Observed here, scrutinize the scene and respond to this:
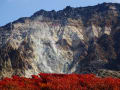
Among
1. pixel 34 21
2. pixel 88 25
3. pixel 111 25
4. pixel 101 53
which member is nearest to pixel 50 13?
pixel 34 21

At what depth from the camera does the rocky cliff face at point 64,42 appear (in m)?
57.3

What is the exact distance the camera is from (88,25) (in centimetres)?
7531

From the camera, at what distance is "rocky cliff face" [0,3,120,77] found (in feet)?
188

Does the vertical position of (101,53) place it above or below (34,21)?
below

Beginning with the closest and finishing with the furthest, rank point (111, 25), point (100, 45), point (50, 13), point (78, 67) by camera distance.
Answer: point (78, 67) < point (100, 45) < point (111, 25) < point (50, 13)

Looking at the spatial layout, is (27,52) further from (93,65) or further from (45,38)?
(93,65)

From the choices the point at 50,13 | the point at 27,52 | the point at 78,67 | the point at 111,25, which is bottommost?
the point at 78,67

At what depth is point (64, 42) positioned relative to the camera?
6906 cm

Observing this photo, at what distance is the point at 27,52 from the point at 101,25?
24.8 metres

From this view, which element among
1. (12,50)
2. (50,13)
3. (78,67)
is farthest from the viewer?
(50,13)

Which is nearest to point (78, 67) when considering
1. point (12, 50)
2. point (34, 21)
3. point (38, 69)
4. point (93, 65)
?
point (93, 65)

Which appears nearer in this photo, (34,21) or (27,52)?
(27,52)

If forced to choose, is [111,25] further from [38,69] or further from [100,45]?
[38,69]

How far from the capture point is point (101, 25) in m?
75.1
